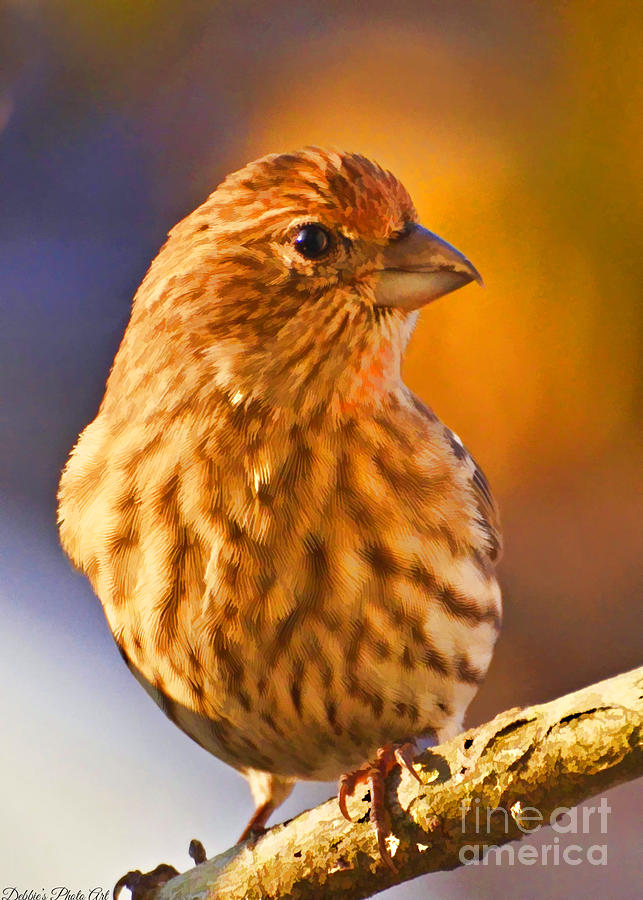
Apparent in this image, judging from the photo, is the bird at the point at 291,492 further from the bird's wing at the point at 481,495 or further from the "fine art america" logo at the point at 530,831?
the "fine art america" logo at the point at 530,831

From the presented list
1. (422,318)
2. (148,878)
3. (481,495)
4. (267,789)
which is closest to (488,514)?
(481,495)

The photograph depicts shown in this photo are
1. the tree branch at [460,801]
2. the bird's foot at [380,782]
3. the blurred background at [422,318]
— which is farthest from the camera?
the blurred background at [422,318]

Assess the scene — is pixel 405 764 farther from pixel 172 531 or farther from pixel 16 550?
pixel 16 550

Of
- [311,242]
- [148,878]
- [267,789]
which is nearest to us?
[311,242]

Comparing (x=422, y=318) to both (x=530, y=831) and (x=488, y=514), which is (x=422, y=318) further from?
(x=530, y=831)

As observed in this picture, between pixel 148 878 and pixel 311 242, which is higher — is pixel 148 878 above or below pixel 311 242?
below

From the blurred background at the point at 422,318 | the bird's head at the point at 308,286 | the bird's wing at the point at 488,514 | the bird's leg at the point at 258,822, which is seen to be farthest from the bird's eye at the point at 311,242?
the bird's leg at the point at 258,822

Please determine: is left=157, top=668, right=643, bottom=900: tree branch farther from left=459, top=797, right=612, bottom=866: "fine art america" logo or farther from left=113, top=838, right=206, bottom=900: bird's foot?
left=113, top=838, right=206, bottom=900: bird's foot
